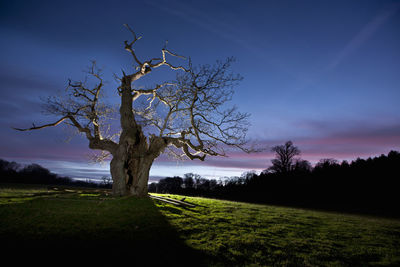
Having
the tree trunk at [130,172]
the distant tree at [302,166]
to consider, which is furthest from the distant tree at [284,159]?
the tree trunk at [130,172]

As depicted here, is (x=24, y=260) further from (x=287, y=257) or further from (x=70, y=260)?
(x=287, y=257)

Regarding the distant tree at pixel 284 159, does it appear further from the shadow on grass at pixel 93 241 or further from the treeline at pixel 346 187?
the shadow on grass at pixel 93 241

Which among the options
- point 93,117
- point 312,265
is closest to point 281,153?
point 93,117

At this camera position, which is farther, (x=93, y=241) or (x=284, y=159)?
(x=284, y=159)

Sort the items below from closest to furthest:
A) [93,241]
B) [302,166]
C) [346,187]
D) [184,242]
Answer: [93,241], [184,242], [346,187], [302,166]

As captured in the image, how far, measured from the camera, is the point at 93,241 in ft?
13.1

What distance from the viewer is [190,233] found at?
5.04m

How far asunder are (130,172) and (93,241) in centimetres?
952

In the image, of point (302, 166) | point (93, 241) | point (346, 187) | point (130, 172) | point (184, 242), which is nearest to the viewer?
point (93, 241)

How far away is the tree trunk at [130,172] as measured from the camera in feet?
40.3

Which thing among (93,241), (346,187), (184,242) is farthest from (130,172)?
(346,187)

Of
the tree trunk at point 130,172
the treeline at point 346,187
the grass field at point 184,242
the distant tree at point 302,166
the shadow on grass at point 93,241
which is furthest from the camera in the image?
the distant tree at point 302,166

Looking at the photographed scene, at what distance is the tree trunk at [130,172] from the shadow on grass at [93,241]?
21.0 ft

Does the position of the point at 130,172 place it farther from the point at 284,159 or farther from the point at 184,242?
the point at 284,159
